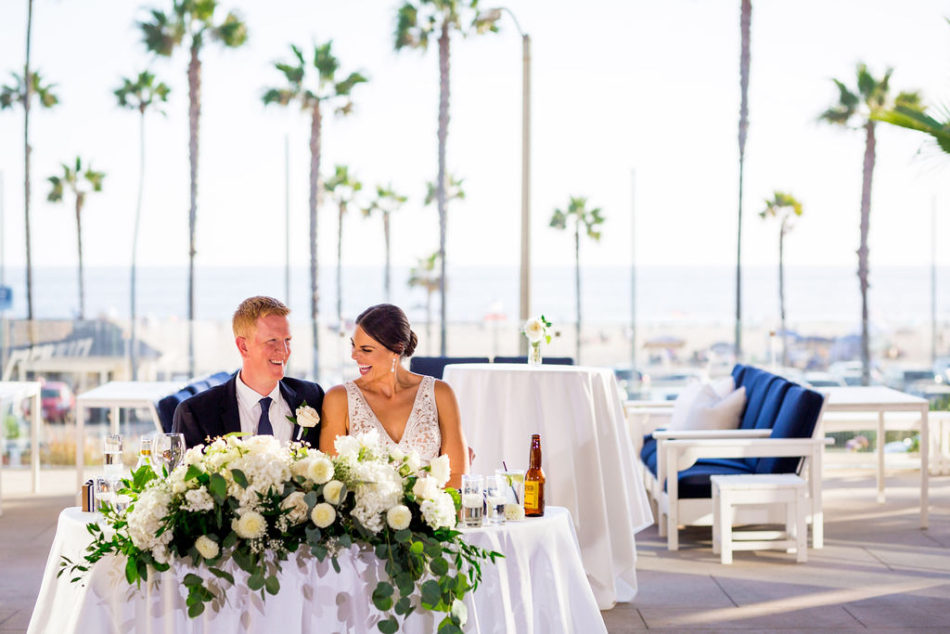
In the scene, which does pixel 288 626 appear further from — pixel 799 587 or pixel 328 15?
pixel 328 15

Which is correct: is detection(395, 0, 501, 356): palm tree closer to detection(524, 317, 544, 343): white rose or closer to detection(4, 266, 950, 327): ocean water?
detection(524, 317, 544, 343): white rose

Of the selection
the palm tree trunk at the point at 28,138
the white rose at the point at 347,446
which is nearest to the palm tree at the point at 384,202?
the palm tree trunk at the point at 28,138

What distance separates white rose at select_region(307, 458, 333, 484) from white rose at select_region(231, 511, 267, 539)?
17 cm

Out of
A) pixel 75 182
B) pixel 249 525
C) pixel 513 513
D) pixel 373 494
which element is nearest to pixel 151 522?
pixel 249 525

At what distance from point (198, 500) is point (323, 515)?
324 millimetres

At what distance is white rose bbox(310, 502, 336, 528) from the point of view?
2979mm

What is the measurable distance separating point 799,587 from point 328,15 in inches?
2767

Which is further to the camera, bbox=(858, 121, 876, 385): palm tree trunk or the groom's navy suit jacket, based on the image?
bbox=(858, 121, 876, 385): palm tree trunk

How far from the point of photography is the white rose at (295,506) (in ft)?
9.85

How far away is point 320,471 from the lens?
3.00 m

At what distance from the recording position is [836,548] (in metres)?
7.36

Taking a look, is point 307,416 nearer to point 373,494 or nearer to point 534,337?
point 373,494

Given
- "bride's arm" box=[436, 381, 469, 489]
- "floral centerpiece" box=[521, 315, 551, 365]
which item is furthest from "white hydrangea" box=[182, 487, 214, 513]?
"floral centerpiece" box=[521, 315, 551, 365]

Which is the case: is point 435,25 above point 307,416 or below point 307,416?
above
